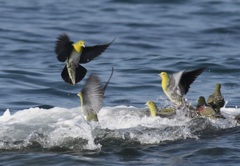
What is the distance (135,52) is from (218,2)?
7313mm

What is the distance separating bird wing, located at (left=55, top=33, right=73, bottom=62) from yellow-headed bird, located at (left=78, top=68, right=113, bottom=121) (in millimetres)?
614

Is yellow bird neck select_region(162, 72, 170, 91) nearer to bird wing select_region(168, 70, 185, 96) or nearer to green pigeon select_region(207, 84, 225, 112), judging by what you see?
bird wing select_region(168, 70, 185, 96)

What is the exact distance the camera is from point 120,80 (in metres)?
14.0

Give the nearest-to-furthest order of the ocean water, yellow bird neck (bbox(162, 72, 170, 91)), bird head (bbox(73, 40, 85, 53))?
1. the ocean water
2. bird head (bbox(73, 40, 85, 53))
3. yellow bird neck (bbox(162, 72, 170, 91))

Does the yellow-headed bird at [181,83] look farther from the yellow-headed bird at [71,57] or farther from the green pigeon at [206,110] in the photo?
the yellow-headed bird at [71,57]

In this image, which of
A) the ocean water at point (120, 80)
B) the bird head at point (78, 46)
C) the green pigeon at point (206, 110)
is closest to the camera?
the ocean water at point (120, 80)

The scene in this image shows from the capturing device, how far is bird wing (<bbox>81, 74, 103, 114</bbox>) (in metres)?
9.07

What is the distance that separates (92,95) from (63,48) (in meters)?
0.75

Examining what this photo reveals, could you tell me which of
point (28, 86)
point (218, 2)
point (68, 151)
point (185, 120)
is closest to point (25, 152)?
point (68, 151)

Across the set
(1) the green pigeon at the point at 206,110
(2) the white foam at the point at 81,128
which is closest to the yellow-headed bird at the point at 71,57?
(2) the white foam at the point at 81,128

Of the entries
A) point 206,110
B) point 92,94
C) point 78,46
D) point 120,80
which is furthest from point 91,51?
point 120,80

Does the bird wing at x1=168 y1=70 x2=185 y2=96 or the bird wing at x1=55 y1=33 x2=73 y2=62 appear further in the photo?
the bird wing at x1=168 y1=70 x2=185 y2=96

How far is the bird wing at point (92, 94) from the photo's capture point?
29.8ft

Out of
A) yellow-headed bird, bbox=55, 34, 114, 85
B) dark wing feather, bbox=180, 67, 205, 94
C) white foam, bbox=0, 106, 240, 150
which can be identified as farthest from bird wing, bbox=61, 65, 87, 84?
dark wing feather, bbox=180, 67, 205, 94
